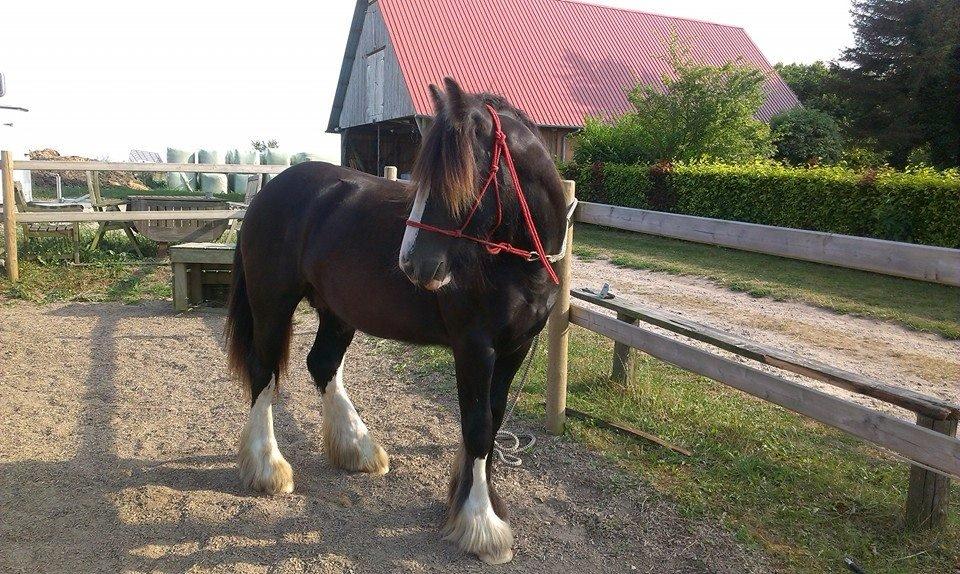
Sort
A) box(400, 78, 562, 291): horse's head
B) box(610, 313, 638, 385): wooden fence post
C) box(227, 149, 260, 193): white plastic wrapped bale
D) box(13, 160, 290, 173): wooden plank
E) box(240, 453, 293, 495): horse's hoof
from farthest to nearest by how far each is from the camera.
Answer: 1. box(227, 149, 260, 193): white plastic wrapped bale
2. box(13, 160, 290, 173): wooden plank
3. box(610, 313, 638, 385): wooden fence post
4. box(240, 453, 293, 495): horse's hoof
5. box(400, 78, 562, 291): horse's head

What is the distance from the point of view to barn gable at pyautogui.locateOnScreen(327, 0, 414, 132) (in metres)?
20.5

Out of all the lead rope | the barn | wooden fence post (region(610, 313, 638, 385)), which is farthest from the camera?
the barn

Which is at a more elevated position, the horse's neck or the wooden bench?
the horse's neck

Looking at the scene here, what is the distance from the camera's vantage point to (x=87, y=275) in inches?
344

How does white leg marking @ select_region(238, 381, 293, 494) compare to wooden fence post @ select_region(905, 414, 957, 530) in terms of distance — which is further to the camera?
white leg marking @ select_region(238, 381, 293, 494)

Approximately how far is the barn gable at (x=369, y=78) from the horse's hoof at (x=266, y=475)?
665 inches

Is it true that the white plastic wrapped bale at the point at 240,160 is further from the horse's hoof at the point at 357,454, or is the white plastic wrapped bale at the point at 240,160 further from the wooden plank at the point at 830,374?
the wooden plank at the point at 830,374

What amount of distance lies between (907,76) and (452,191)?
78.9ft

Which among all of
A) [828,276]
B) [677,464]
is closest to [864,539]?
[677,464]

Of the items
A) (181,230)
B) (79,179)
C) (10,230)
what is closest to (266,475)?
(10,230)

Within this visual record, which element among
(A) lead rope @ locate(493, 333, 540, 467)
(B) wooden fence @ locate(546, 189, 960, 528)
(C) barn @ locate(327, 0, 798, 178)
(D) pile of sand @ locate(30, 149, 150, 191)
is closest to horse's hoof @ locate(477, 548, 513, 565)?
(A) lead rope @ locate(493, 333, 540, 467)

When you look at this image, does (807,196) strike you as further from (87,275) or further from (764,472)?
(87,275)

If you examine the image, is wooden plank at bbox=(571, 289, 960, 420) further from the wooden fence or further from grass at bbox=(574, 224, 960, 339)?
grass at bbox=(574, 224, 960, 339)

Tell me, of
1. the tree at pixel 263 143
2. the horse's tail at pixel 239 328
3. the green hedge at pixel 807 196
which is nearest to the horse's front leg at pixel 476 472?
the horse's tail at pixel 239 328
